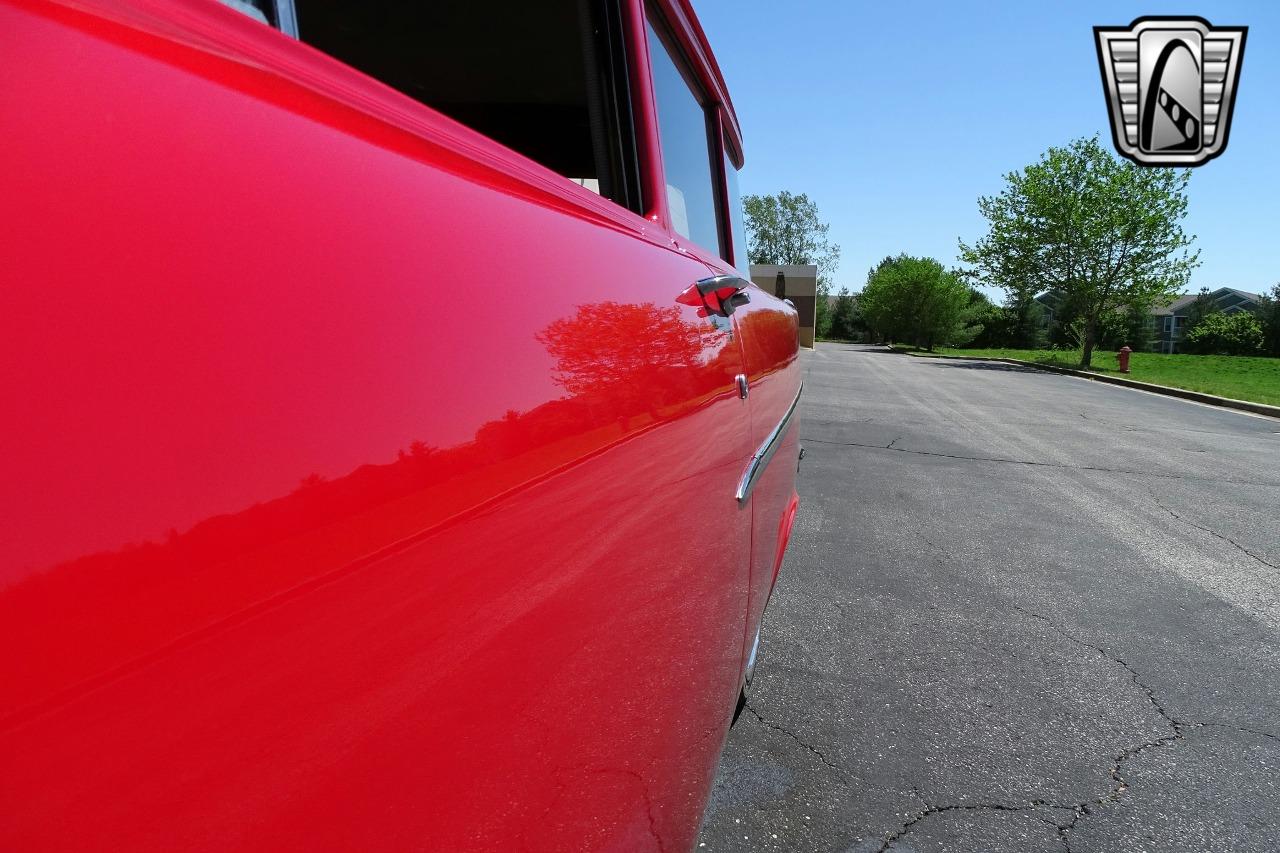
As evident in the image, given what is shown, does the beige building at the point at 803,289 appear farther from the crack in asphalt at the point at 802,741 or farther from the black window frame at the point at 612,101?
the black window frame at the point at 612,101

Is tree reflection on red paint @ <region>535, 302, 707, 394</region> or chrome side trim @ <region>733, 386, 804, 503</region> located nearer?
tree reflection on red paint @ <region>535, 302, 707, 394</region>

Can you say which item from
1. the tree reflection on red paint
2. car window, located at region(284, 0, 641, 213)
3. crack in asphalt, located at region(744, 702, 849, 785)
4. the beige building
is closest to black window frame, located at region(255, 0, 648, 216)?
car window, located at region(284, 0, 641, 213)

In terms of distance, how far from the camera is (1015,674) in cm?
292

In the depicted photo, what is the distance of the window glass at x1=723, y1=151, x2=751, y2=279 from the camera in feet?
9.11

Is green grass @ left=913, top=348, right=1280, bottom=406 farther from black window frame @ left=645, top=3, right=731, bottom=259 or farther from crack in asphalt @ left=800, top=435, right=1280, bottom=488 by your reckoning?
black window frame @ left=645, top=3, right=731, bottom=259

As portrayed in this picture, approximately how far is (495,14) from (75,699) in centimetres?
201

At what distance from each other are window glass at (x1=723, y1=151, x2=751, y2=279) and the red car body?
192 cm

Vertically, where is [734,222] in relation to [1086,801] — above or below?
above

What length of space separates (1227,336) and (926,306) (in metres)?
19.8

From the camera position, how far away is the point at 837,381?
16375 mm

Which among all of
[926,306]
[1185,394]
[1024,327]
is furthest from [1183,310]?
[1185,394]

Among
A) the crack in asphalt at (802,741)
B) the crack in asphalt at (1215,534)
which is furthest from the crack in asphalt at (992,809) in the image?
the crack in asphalt at (1215,534)

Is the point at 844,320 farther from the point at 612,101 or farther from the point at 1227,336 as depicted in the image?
the point at 612,101

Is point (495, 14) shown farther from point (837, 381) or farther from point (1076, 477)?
point (837, 381)
